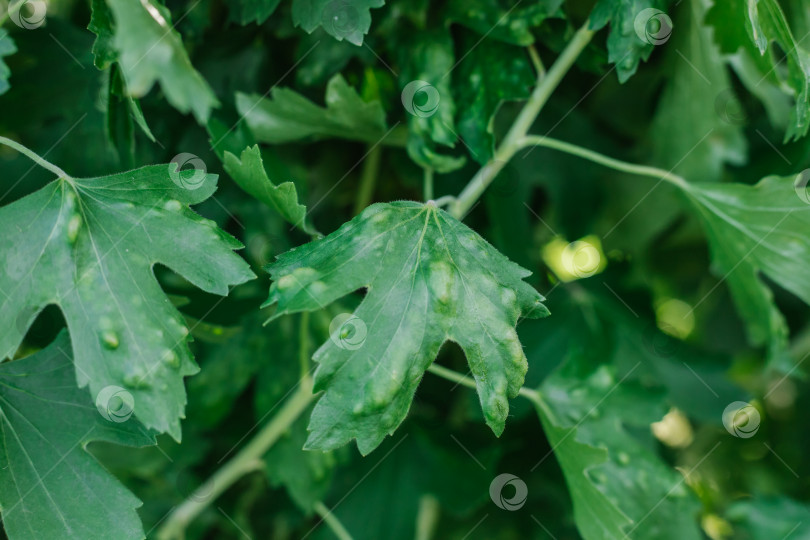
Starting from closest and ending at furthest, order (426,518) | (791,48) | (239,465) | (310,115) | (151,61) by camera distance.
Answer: (151,61), (791,48), (310,115), (239,465), (426,518)

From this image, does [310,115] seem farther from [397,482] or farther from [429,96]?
[397,482]

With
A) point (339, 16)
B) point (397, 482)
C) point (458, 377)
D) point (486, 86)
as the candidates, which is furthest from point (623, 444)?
point (339, 16)

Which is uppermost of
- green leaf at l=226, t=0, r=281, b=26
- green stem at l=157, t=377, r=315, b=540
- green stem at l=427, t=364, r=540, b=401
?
green leaf at l=226, t=0, r=281, b=26

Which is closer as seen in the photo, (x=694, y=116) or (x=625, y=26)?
(x=625, y=26)

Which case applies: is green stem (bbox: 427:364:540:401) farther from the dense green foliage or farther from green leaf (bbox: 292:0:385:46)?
green leaf (bbox: 292:0:385:46)

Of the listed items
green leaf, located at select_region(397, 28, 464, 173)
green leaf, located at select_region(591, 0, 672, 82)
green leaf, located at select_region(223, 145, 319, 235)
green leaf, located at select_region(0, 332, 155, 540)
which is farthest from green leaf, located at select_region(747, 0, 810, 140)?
green leaf, located at select_region(0, 332, 155, 540)

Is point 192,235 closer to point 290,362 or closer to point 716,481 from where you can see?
point 290,362

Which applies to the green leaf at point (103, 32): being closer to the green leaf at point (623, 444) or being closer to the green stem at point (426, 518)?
the green leaf at point (623, 444)
